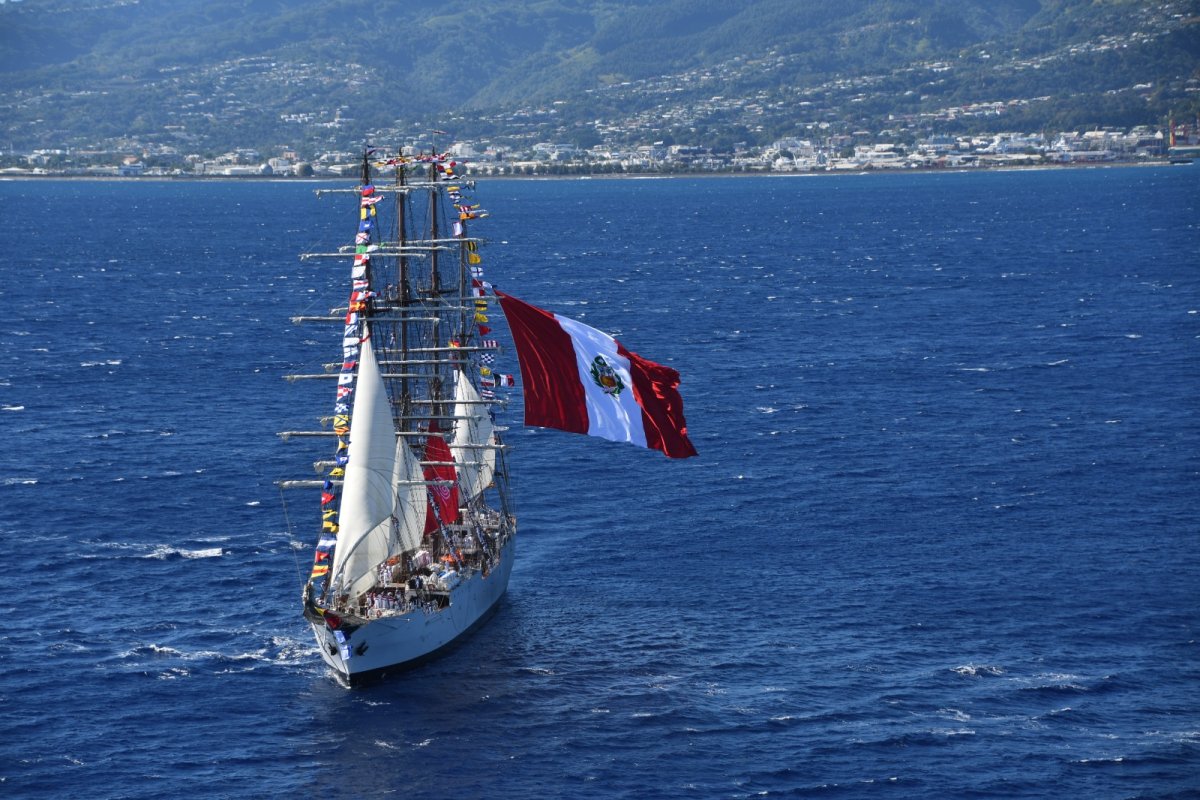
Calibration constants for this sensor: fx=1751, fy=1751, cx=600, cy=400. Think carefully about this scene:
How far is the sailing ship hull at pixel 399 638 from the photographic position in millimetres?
76688

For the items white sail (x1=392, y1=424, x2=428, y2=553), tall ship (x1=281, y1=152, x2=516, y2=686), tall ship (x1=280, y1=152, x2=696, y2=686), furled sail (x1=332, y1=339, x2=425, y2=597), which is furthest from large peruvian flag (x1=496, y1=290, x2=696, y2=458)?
white sail (x1=392, y1=424, x2=428, y2=553)

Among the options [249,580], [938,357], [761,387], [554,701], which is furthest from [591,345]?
[938,357]

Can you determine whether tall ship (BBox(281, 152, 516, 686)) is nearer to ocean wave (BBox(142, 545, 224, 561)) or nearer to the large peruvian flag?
the large peruvian flag

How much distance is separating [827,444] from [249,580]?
153 feet

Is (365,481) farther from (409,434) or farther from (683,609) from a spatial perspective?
(683,609)

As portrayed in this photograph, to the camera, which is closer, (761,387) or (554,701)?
(554,701)

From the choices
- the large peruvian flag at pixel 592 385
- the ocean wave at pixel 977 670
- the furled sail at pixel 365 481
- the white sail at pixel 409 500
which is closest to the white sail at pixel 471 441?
the white sail at pixel 409 500

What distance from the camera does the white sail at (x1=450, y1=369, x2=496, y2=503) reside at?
94.1m

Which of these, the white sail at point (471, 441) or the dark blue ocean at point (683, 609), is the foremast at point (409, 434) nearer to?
the white sail at point (471, 441)

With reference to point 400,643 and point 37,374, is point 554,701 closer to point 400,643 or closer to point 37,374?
point 400,643

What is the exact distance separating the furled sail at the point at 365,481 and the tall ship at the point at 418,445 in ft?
0.21

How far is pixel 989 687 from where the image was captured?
76250mm

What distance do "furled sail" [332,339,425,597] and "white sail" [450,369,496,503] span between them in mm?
11357

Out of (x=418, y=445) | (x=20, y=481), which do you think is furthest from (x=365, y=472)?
(x=20, y=481)
